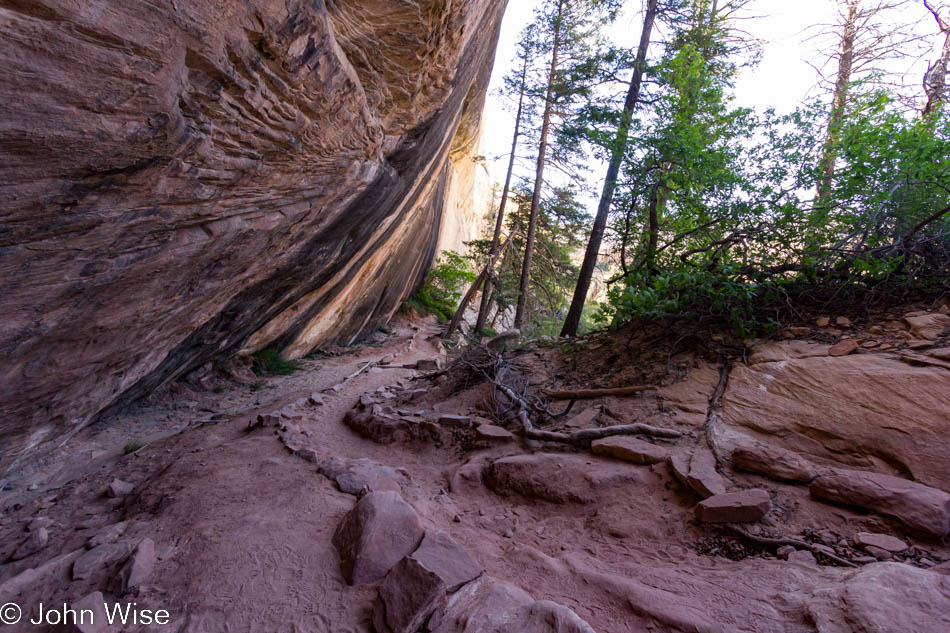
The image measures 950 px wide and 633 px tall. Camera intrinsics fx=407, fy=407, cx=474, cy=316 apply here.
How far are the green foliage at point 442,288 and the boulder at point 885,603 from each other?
1633cm

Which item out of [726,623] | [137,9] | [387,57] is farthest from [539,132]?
[726,623]

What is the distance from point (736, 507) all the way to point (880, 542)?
0.64m

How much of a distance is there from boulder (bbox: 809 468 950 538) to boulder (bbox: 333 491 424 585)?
2.61 metres

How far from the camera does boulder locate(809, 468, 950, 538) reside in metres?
2.15

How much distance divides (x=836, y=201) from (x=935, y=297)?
1.43 metres

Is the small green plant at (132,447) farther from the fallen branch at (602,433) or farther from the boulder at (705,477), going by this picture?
the boulder at (705,477)

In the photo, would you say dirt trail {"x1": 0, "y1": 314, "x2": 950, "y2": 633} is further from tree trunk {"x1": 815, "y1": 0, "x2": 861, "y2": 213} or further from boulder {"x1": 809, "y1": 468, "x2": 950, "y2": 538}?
tree trunk {"x1": 815, "y1": 0, "x2": 861, "y2": 213}

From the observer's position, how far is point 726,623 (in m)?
1.76

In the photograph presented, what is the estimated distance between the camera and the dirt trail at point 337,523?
6.59ft

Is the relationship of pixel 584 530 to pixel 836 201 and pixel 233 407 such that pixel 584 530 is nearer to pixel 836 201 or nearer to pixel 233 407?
pixel 836 201

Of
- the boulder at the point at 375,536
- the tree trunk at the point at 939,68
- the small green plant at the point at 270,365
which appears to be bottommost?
the small green plant at the point at 270,365

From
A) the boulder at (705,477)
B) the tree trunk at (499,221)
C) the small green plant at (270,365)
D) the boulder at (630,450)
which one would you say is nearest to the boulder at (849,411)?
the boulder at (705,477)

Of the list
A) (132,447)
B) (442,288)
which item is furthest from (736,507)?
(442,288)

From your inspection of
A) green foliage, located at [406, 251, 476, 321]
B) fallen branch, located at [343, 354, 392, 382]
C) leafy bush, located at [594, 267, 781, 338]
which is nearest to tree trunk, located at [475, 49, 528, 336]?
green foliage, located at [406, 251, 476, 321]
